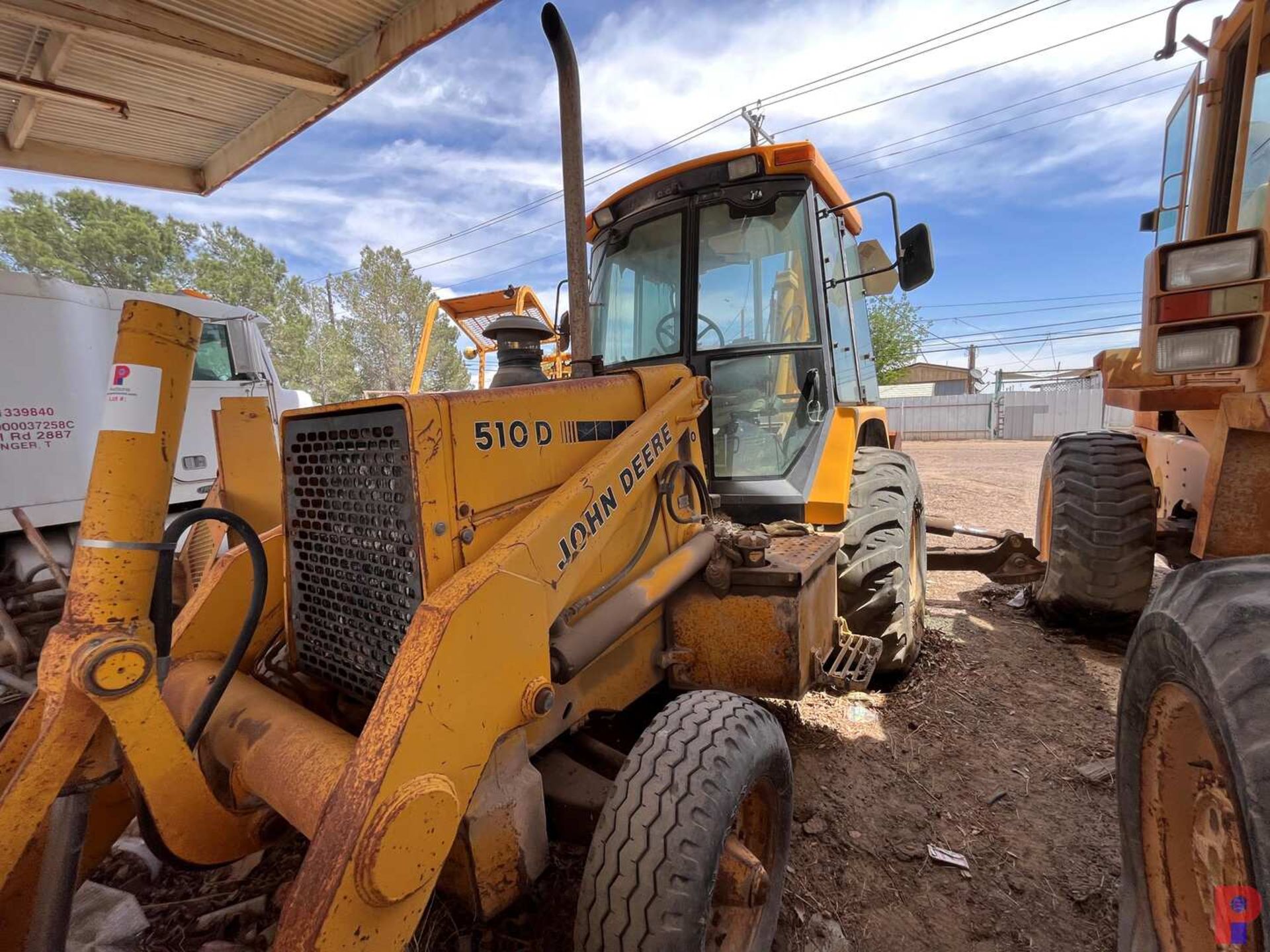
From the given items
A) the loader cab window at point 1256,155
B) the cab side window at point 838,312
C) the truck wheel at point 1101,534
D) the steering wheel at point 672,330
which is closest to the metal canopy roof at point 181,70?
the steering wheel at point 672,330

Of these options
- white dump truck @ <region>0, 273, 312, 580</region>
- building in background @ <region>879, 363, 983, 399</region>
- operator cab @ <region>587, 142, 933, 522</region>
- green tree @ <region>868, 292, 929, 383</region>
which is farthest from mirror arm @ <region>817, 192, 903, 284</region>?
building in background @ <region>879, 363, 983, 399</region>

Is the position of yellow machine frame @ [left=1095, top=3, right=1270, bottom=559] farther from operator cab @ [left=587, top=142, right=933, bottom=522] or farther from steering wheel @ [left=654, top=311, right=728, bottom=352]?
steering wheel @ [left=654, top=311, right=728, bottom=352]

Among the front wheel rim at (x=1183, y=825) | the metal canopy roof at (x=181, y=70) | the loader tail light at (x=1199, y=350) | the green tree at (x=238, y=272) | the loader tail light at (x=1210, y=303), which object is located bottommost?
the front wheel rim at (x=1183, y=825)

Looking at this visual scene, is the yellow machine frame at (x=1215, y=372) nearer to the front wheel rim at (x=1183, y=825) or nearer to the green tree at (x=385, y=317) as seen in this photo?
the front wheel rim at (x=1183, y=825)

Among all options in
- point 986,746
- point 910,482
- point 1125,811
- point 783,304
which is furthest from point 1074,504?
point 1125,811

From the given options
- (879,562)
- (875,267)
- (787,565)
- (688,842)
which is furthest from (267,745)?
(875,267)

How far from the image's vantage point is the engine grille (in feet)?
4.77

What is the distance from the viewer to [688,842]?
132cm

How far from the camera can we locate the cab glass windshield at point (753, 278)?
2873 mm

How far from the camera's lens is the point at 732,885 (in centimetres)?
150

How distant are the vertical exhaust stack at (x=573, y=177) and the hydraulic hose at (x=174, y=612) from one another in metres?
1.13

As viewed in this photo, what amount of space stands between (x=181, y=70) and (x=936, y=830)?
4.93m

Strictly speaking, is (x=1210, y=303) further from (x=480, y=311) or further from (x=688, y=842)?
(x=480, y=311)

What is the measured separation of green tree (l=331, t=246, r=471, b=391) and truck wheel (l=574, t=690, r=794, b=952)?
31.2 m
